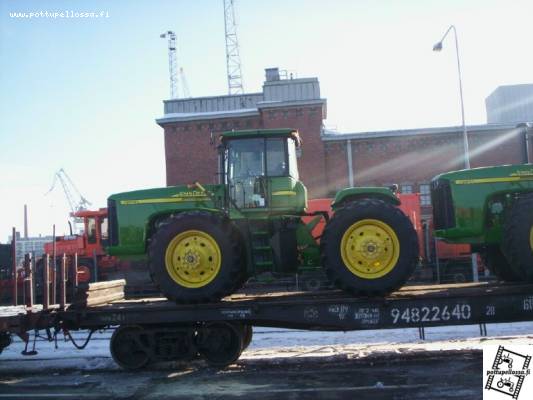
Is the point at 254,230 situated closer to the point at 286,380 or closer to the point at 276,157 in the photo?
the point at 276,157

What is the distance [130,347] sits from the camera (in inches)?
347

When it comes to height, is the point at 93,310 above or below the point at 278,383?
above

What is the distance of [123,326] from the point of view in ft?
28.6

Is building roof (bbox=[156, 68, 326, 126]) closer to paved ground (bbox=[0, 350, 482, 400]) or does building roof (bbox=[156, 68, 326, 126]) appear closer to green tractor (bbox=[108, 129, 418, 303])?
green tractor (bbox=[108, 129, 418, 303])

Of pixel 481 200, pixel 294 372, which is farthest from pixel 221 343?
pixel 481 200

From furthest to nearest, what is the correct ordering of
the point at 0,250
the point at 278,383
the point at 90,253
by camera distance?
the point at 90,253, the point at 0,250, the point at 278,383

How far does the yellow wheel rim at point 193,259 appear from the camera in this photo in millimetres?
8430

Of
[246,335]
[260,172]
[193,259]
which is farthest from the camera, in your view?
[246,335]

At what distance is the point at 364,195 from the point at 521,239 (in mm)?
2376

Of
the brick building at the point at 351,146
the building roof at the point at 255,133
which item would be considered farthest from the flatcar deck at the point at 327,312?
the brick building at the point at 351,146

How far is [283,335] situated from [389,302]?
4.70 metres

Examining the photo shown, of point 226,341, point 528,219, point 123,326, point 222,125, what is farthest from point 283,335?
point 222,125

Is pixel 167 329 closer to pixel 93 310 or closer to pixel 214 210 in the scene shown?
pixel 93 310

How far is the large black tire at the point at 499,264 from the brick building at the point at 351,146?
1966 cm
